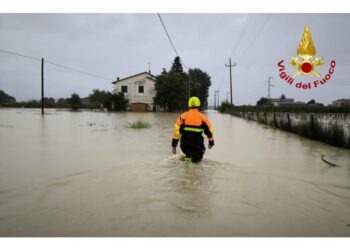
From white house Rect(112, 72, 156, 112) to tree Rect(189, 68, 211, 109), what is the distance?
98.7 ft

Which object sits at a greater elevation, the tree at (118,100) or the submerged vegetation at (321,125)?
the tree at (118,100)

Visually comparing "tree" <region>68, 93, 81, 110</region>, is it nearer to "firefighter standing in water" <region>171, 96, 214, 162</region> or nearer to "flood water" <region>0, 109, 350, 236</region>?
"flood water" <region>0, 109, 350, 236</region>

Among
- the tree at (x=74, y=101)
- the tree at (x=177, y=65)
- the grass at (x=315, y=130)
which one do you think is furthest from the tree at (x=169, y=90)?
the grass at (x=315, y=130)

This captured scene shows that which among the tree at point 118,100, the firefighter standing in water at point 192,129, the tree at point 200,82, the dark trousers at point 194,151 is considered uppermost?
the tree at point 200,82

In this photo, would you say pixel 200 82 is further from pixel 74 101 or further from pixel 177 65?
pixel 74 101

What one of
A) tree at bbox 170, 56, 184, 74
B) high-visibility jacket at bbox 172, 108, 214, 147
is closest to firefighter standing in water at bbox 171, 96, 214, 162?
high-visibility jacket at bbox 172, 108, 214, 147

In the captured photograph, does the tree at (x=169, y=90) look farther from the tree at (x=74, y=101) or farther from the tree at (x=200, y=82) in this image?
Result: the tree at (x=200, y=82)

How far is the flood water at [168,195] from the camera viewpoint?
3.36m

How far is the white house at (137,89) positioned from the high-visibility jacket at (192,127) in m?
44.4

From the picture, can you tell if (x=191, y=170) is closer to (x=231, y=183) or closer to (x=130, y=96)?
(x=231, y=183)

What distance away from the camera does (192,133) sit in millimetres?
6363

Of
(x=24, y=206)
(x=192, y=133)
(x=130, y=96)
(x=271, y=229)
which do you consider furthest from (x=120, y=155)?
(x=130, y=96)

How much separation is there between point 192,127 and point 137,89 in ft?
149

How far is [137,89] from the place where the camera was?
166ft
